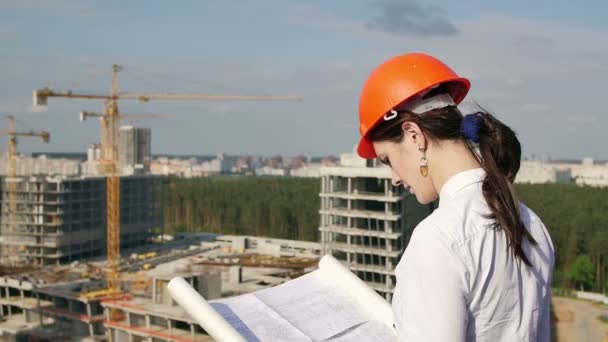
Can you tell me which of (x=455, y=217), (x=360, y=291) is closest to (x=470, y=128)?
(x=455, y=217)

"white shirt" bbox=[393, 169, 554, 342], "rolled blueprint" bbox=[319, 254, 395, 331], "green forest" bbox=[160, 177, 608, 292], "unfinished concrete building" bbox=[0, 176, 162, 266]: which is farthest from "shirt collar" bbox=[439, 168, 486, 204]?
"unfinished concrete building" bbox=[0, 176, 162, 266]

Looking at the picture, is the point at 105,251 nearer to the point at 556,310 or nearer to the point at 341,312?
the point at 556,310

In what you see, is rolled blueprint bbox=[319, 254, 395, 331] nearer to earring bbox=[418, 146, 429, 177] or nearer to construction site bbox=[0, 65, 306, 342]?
earring bbox=[418, 146, 429, 177]

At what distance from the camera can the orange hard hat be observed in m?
1.07

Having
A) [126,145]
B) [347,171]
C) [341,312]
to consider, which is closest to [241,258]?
[347,171]

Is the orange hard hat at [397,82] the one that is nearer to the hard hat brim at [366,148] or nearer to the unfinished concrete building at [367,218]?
the hard hat brim at [366,148]

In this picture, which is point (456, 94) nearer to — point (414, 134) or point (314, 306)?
point (414, 134)

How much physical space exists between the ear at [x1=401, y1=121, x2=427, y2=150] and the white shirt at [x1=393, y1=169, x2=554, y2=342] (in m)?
0.07

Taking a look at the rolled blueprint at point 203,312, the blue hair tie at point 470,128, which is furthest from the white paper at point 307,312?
the blue hair tie at point 470,128

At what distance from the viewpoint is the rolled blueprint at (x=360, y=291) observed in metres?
1.29

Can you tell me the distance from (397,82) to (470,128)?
0.13 m

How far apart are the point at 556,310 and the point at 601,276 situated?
4.80m

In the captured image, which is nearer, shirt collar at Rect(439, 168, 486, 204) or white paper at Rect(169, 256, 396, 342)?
shirt collar at Rect(439, 168, 486, 204)

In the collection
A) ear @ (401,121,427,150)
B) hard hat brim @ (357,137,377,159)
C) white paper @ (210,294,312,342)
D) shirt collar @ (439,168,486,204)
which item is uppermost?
ear @ (401,121,427,150)
